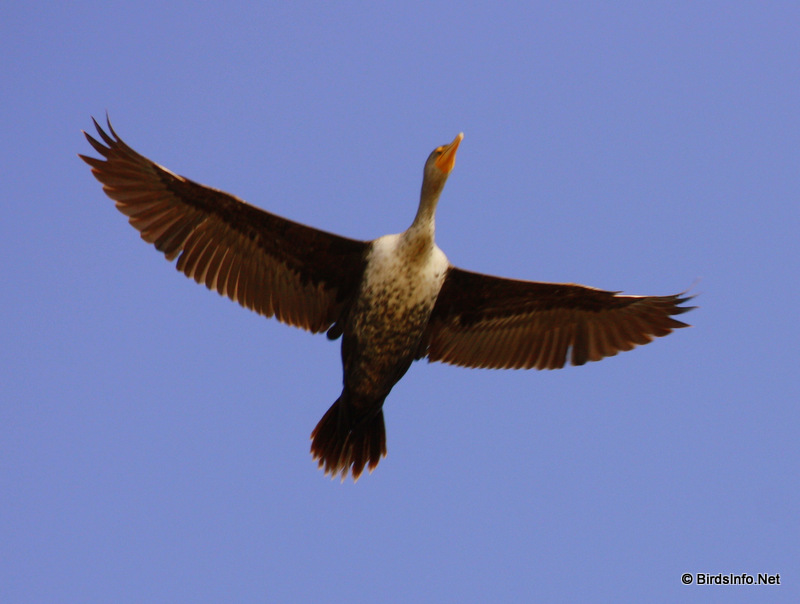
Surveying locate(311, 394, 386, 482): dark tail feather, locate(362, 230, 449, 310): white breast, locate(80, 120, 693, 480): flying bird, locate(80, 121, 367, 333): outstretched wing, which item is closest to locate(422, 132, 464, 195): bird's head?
locate(80, 120, 693, 480): flying bird

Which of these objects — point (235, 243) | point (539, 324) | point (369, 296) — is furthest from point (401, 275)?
point (539, 324)

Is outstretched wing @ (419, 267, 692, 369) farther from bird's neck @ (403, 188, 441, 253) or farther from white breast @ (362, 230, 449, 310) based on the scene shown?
bird's neck @ (403, 188, 441, 253)

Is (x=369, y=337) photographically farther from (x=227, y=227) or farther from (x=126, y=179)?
(x=126, y=179)

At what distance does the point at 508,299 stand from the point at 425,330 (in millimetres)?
679

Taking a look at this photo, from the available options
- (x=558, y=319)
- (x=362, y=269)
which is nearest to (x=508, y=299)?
(x=558, y=319)

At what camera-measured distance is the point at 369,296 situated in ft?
24.7

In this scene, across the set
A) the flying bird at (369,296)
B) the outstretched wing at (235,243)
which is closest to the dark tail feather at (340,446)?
the flying bird at (369,296)

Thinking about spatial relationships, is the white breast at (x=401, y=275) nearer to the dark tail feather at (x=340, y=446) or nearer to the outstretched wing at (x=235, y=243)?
the outstretched wing at (x=235, y=243)

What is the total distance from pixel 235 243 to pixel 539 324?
2.44 meters

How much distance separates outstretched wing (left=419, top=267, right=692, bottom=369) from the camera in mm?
8203

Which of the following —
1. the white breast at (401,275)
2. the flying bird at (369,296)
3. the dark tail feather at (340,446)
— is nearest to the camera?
the white breast at (401,275)

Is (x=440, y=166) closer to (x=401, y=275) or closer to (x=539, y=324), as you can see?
(x=401, y=275)

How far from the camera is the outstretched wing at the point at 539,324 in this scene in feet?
26.9

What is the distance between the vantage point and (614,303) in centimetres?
834
